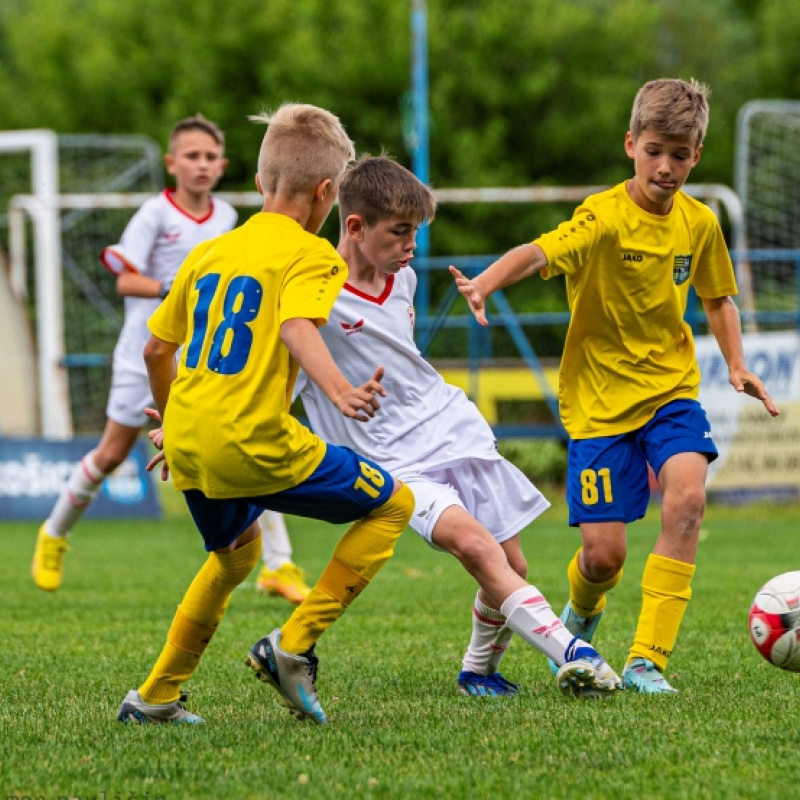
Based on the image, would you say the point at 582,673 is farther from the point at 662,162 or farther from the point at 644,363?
the point at 662,162

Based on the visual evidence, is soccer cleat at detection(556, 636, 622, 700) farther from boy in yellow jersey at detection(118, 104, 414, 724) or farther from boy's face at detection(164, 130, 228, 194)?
boy's face at detection(164, 130, 228, 194)

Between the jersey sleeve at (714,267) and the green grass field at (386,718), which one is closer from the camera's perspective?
the green grass field at (386,718)

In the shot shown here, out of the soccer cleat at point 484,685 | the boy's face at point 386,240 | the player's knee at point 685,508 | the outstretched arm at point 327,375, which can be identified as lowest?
the soccer cleat at point 484,685

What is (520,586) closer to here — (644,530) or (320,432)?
(320,432)

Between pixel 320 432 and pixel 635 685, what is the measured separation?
1241 mm

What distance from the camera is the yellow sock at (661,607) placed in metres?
4.55

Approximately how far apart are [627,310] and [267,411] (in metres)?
1.68

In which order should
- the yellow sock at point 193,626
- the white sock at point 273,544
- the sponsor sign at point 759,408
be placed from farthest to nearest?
the sponsor sign at point 759,408, the white sock at point 273,544, the yellow sock at point 193,626

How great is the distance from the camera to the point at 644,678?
447cm

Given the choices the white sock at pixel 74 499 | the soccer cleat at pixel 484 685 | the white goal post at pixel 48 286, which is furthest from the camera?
the white goal post at pixel 48 286

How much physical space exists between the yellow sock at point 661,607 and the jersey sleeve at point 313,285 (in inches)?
62.5

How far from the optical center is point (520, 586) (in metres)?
4.12

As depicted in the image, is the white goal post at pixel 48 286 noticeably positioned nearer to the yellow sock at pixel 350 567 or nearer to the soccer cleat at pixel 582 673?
the yellow sock at pixel 350 567

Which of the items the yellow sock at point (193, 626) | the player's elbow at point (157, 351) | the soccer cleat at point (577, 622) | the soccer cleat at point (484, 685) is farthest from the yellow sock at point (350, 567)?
the soccer cleat at point (577, 622)
